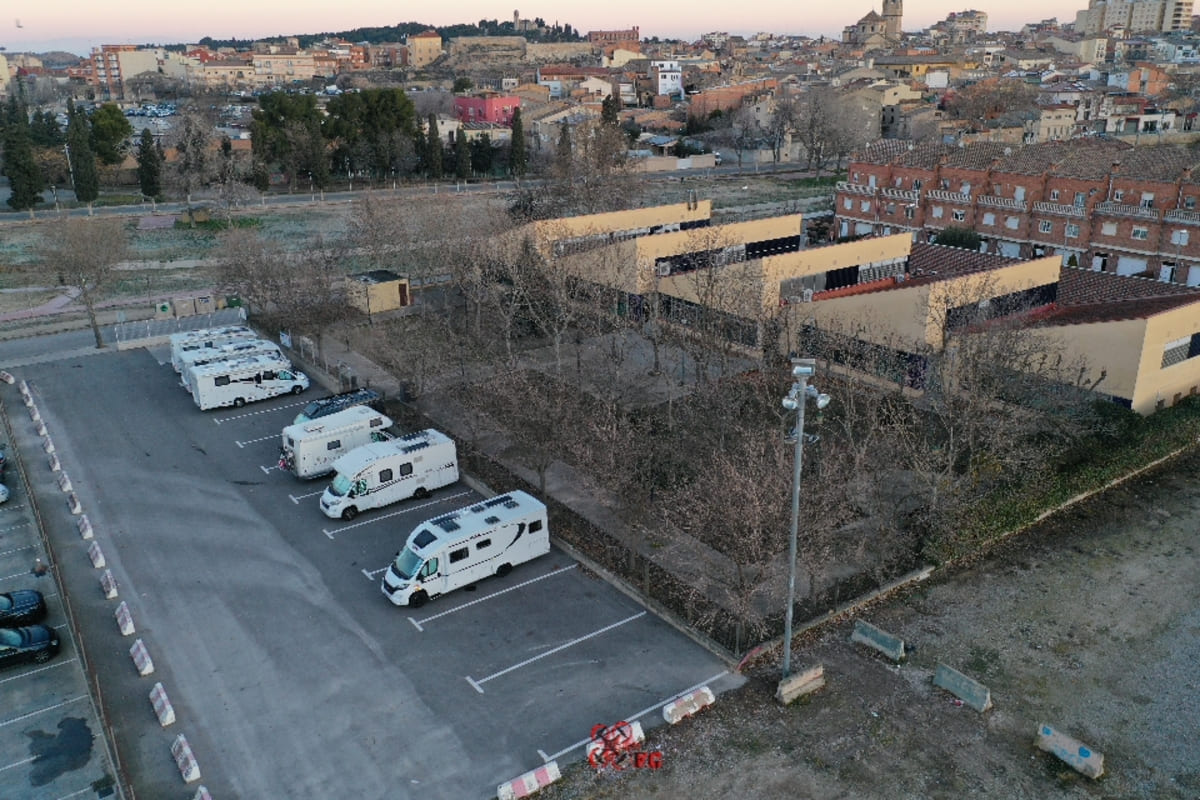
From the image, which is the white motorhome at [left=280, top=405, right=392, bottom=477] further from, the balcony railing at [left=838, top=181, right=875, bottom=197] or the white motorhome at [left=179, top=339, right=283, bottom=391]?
the balcony railing at [left=838, top=181, right=875, bottom=197]

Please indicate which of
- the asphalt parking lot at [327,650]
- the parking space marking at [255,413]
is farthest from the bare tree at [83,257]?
the asphalt parking lot at [327,650]

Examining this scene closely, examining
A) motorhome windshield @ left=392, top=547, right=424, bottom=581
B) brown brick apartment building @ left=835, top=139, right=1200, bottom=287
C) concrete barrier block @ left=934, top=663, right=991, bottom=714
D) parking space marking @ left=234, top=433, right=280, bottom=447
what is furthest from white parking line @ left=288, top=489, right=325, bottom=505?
brown brick apartment building @ left=835, top=139, right=1200, bottom=287

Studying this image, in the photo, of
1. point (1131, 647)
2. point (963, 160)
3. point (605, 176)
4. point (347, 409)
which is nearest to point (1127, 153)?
point (963, 160)

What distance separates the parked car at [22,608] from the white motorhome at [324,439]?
26.5 ft

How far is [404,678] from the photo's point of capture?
1852 centimetres

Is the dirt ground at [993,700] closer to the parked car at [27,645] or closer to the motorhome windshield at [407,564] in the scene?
the motorhome windshield at [407,564]

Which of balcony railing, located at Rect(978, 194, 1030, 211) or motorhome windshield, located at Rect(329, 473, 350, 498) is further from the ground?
balcony railing, located at Rect(978, 194, 1030, 211)

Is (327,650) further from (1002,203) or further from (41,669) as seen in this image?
(1002,203)

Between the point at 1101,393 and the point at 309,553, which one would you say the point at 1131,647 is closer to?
the point at 1101,393

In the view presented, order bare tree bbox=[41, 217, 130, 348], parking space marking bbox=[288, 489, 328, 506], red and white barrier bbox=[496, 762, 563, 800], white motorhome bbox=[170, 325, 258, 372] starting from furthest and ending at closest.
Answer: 1. bare tree bbox=[41, 217, 130, 348]
2. white motorhome bbox=[170, 325, 258, 372]
3. parking space marking bbox=[288, 489, 328, 506]
4. red and white barrier bbox=[496, 762, 563, 800]

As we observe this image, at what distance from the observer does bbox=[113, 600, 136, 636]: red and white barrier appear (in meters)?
20.0

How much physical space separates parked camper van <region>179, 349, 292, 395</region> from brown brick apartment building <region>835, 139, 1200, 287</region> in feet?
138

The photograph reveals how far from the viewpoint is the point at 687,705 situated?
17109 millimetres

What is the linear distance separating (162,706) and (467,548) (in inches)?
281
